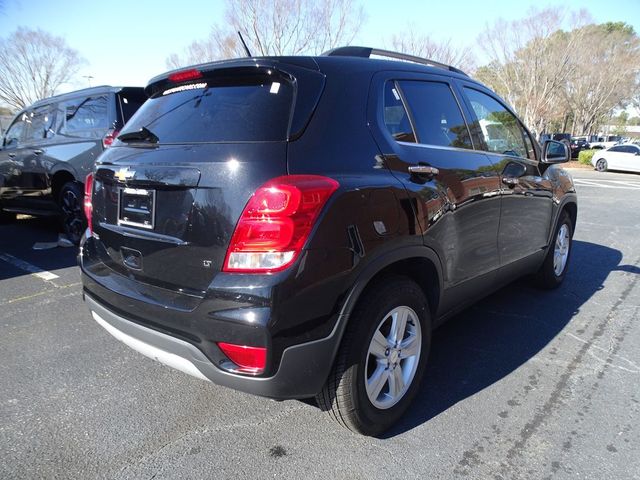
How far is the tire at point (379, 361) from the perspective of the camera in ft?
7.02

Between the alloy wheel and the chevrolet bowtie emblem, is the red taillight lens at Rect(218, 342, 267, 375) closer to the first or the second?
the alloy wheel

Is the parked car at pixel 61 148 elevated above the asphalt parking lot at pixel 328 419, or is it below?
above

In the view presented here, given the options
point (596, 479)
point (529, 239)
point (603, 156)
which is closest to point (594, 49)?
point (603, 156)

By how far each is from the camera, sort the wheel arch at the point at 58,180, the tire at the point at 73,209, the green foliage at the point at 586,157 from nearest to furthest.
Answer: the tire at the point at 73,209 < the wheel arch at the point at 58,180 < the green foliage at the point at 586,157

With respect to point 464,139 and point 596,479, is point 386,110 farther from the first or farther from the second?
point 596,479

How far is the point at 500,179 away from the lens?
326cm

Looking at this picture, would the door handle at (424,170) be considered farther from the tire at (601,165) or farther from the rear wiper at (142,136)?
the tire at (601,165)

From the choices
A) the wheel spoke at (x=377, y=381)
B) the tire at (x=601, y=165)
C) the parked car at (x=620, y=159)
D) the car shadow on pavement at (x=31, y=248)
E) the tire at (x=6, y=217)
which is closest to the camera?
the wheel spoke at (x=377, y=381)

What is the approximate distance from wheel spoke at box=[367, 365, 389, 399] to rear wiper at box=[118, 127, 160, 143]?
161 centimetres

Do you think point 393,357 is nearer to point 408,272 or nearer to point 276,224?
point 408,272

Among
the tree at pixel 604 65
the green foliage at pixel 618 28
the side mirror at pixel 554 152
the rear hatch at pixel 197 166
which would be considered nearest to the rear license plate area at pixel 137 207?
the rear hatch at pixel 197 166

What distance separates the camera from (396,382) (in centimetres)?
246

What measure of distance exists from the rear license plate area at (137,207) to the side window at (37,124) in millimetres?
5034

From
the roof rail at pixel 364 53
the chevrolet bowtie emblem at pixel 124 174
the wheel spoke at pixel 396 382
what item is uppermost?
the roof rail at pixel 364 53
